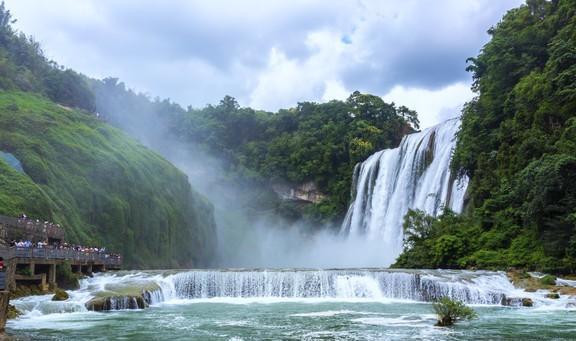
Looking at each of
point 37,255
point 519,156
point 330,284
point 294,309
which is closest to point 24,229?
point 37,255

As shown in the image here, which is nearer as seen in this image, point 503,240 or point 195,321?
point 195,321

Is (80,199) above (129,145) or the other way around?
the other way around

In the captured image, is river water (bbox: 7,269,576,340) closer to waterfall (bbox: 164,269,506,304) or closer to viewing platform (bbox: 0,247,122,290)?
waterfall (bbox: 164,269,506,304)

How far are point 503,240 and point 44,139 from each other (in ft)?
116

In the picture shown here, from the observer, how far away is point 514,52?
1650 inches

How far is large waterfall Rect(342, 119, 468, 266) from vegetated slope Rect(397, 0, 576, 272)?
3.54 meters

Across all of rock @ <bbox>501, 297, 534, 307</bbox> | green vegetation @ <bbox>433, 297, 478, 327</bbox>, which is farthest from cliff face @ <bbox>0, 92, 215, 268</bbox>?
rock @ <bbox>501, 297, 534, 307</bbox>

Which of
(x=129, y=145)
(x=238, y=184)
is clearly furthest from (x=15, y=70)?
(x=238, y=184)

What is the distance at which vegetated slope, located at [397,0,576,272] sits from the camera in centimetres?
2962

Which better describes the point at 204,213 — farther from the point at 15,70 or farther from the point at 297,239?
the point at 15,70

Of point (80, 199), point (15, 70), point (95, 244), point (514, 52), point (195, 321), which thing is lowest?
point (195, 321)

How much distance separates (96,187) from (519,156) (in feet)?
104

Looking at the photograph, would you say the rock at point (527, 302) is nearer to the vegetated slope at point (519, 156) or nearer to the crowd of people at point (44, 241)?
the vegetated slope at point (519, 156)

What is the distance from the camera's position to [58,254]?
28469 mm
